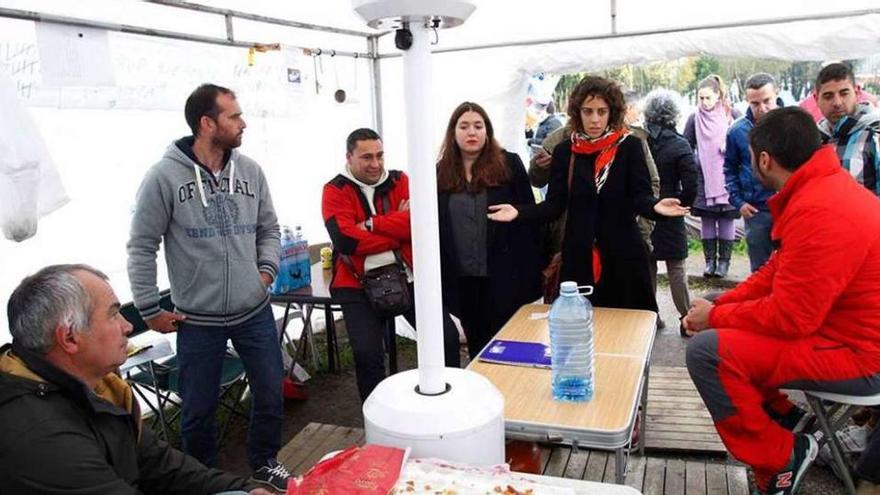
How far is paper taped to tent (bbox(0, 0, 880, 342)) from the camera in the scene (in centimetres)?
308

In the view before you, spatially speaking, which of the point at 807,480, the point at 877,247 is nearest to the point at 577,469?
the point at 807,480

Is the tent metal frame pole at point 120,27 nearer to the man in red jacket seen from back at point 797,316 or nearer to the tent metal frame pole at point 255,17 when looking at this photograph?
the tent metal frame pole at point 255,17

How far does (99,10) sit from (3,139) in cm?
95

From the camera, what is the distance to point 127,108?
3637 mm

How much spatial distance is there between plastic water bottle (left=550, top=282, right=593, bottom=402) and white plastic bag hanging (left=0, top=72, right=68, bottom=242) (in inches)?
93.5

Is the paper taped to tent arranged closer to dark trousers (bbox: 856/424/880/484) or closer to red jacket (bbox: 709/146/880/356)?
red jacket (bbox: 709/146/880/356)

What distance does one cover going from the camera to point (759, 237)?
459 centimetres

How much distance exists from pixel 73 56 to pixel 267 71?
150 cm

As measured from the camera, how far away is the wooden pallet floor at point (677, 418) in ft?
10.4

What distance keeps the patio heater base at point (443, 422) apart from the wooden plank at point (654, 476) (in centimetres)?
147

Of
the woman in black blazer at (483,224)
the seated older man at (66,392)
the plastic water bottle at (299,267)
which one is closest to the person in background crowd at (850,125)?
the woman in black blazer at (483,224)

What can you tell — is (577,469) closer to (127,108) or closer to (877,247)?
(877,247)

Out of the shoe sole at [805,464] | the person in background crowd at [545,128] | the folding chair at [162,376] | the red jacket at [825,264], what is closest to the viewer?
the red jacket at [825,264]

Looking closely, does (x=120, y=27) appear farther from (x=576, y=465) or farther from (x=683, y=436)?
(x=683, y=436)
